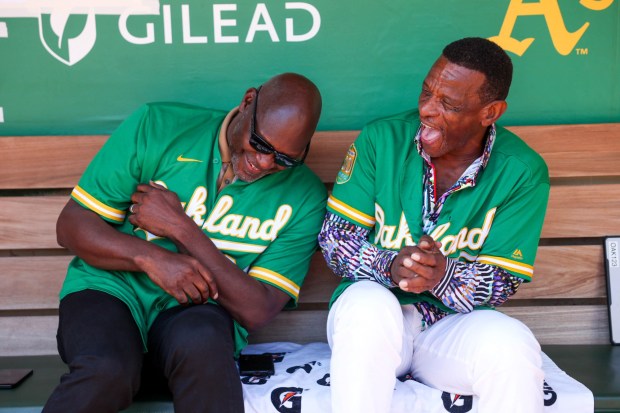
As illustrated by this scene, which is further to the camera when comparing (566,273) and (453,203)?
(566,273)

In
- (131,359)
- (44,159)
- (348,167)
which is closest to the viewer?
(131,359)

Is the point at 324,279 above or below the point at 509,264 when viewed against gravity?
below

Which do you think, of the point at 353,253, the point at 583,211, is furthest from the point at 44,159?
the point at 583,211

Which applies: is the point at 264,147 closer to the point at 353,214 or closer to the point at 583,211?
the point at 353,214

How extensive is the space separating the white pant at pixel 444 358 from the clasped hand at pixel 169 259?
16.2 inches

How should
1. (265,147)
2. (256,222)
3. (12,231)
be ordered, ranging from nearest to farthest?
(265,147)
(256,222)
(12,231)

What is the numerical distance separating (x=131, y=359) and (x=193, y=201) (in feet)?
1.83

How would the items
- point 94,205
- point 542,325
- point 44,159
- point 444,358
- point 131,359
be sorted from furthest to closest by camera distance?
point 542,325 → point 44,159 → point 94,205 → point 444,358 → point 131,359

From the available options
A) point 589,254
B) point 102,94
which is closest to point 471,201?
point 589,254

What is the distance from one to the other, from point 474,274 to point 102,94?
153cm

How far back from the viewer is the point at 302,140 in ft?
7.54

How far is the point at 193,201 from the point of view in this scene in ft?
7.89

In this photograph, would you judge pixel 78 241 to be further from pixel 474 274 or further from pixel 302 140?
pixel 474 274

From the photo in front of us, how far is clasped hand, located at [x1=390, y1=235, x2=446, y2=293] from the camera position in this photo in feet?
6.94
